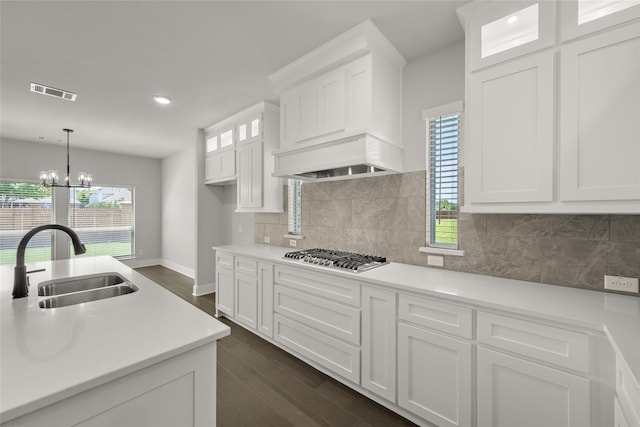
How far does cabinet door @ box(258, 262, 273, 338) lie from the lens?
2.83 meters

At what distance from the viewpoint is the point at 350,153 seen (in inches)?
89.1

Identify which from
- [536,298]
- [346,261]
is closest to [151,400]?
[346,261]

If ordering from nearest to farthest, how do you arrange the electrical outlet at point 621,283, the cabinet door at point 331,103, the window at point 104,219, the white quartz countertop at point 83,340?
1. the white quartz countertop at point 83,340
2. the electrical outlet at point 621,283
3. the cabinet door at point 331,103
4. the window at point 104,219

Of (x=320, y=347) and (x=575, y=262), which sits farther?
(x=320, y=347)

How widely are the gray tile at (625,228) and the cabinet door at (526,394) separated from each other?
90 cm

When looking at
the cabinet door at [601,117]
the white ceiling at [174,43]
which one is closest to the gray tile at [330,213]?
the white ceiling at [174,43]

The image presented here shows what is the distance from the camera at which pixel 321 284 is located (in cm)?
233

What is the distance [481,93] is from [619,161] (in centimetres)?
80

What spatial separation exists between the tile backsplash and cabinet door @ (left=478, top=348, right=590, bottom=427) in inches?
28.0

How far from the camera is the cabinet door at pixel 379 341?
6.17 feet

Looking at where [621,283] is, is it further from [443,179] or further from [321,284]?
[321,284]

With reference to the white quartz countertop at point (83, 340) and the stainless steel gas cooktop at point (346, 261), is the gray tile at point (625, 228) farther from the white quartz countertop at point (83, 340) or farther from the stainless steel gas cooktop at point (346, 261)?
the white quartz countertop at point (83, 340)

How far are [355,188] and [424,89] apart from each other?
3.66 ft

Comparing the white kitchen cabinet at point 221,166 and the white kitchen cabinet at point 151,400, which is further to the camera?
the white kitchen cabinet at point 221,166
